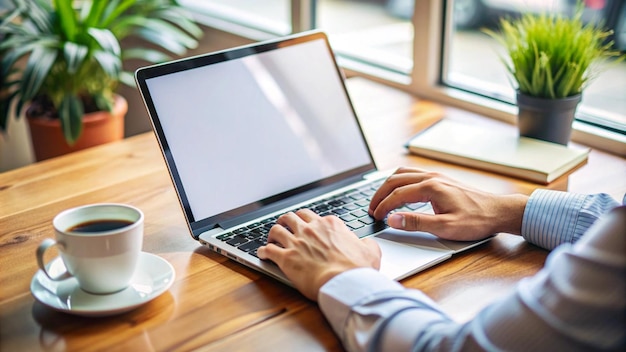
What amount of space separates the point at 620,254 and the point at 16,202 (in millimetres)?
975

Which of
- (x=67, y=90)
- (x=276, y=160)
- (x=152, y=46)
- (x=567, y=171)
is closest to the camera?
(x=276, y=160)

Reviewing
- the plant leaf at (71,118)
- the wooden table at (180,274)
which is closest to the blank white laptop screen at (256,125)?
the wooden table at (180,274)

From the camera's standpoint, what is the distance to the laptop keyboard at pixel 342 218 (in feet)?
3.45

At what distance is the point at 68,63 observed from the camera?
2088mm

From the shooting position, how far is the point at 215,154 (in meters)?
1.12

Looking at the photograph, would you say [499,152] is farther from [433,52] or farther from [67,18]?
[67,18]

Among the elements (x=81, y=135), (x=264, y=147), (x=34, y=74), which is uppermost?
(x=264, y=147)

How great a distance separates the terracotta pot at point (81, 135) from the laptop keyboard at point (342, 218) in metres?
1.32

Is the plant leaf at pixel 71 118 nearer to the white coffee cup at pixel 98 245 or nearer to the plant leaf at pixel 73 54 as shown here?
the plant leaf at pixel 73 54

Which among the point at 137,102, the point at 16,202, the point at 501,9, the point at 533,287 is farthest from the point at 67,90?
the point at 501,9

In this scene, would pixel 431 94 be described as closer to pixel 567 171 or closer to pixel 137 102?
pixel 567 171

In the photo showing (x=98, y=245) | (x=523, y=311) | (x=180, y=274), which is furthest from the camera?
(x=180, y=274)

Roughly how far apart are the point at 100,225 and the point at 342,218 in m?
0.38

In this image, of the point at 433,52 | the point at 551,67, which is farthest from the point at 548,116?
the point at 433,52
